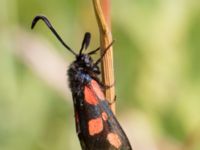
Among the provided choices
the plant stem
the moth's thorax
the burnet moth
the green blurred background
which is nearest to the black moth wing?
the burnet moth

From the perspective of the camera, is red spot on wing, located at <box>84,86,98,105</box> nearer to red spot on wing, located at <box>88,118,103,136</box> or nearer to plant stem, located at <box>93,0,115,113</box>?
red spot on wing, located at <box>88,118,103,136</box>

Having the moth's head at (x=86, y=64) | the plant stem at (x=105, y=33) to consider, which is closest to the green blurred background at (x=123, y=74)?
the moth's head at (x=86, y=64)

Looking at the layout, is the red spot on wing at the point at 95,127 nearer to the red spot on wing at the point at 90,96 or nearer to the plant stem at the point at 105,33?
the red spot on wing at the point at 90,96

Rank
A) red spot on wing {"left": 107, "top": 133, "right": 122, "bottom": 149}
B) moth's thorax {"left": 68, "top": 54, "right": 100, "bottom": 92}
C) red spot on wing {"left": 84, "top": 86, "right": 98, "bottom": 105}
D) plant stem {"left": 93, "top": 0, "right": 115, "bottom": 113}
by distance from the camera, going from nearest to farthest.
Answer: plant stem {"left": 93, "top": 0, "right": 115, "bottom": 113}
red spot on wing {"left": 107, "top": 133, "right": 122, "bottom": 149}
red spot on wing {"left": 84, "top": 86, "right": 98, "bottom": 105}
moth's thorax {"left": 68, "top": 54, "right": 100, "bottom": 92}

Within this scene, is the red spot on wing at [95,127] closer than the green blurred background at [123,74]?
Yes

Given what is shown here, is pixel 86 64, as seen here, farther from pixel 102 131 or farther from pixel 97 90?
pixel 102 131

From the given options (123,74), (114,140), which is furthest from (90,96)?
(123,74)
